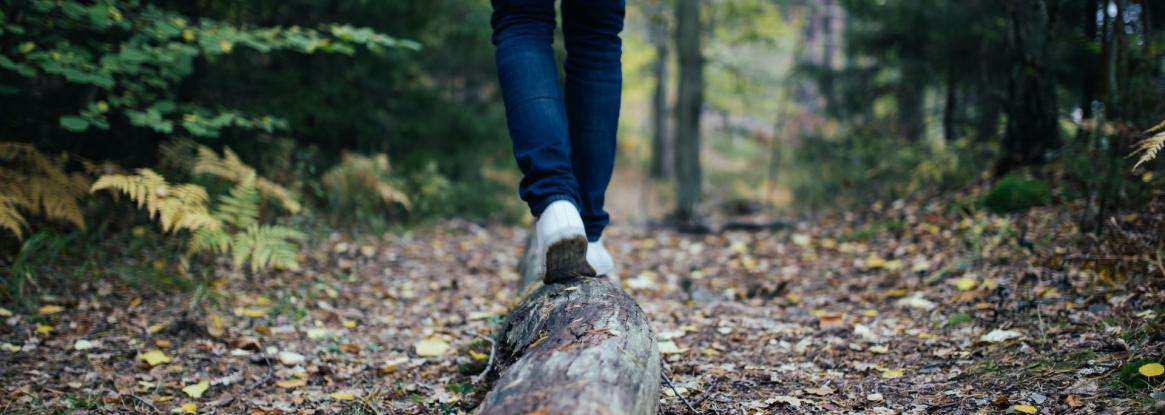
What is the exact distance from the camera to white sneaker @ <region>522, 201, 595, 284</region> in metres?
1.79

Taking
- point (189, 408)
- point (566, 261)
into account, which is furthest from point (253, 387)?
point (566, 261)

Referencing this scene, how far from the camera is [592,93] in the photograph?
82.0 inches

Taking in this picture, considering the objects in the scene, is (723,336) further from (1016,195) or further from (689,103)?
(689,103)

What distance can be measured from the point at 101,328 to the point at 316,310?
30.5 inches

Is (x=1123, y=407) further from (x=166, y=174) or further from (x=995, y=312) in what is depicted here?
(x=166, y=174)

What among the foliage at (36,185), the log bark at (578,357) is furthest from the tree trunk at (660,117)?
the log bark at (578,357)

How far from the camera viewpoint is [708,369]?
214cm

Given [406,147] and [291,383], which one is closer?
[291,383]

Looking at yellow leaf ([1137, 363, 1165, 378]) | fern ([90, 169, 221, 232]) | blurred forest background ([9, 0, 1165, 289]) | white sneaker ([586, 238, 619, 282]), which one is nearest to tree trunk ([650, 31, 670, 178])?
blurred forest background ([9, 0, 1165, 289])

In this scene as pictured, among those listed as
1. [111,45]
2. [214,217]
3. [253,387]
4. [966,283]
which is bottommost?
[253,387]

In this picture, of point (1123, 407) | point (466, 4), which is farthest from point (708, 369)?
point (466, 4)

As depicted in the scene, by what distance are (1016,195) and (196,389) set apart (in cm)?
381

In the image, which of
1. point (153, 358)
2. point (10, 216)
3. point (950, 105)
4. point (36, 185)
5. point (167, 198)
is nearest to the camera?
point (153, 358)

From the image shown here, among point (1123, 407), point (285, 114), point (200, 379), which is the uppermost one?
point (285, 114)
